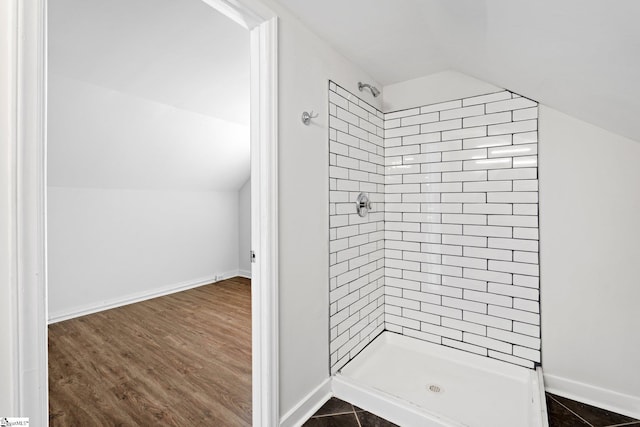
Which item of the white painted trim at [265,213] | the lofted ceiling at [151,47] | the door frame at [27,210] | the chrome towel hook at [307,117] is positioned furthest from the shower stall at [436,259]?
the door frame at [27,210]

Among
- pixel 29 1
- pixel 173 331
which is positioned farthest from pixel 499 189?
pixel 173 331

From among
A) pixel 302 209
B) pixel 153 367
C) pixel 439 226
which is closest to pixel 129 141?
pixel 153 367

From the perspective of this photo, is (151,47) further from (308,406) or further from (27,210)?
(308,406)

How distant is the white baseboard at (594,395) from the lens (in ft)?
5.54

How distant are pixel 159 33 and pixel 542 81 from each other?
7.31 feet

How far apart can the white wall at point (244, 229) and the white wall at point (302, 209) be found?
10.5ft

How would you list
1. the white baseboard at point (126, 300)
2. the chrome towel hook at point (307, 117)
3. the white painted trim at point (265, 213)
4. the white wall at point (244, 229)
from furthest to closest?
the white wall at point (244, 229)
the white baseboard at point (126, 300)
the chrome towel hook at point (307, 117)
the white painted trim at point (265, 213)

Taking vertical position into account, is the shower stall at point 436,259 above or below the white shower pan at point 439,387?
above

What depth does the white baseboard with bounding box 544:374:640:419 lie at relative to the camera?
5.54ft

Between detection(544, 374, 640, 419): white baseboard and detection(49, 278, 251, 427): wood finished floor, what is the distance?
1868mm

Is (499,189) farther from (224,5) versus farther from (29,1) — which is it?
(29,1)

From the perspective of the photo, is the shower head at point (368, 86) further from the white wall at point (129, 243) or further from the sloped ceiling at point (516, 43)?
the white wall at point (129, 243)

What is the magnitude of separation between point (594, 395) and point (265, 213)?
217 centimetres

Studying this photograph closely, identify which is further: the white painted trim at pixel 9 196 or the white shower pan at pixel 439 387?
the white shower pan at pixel 439 387
